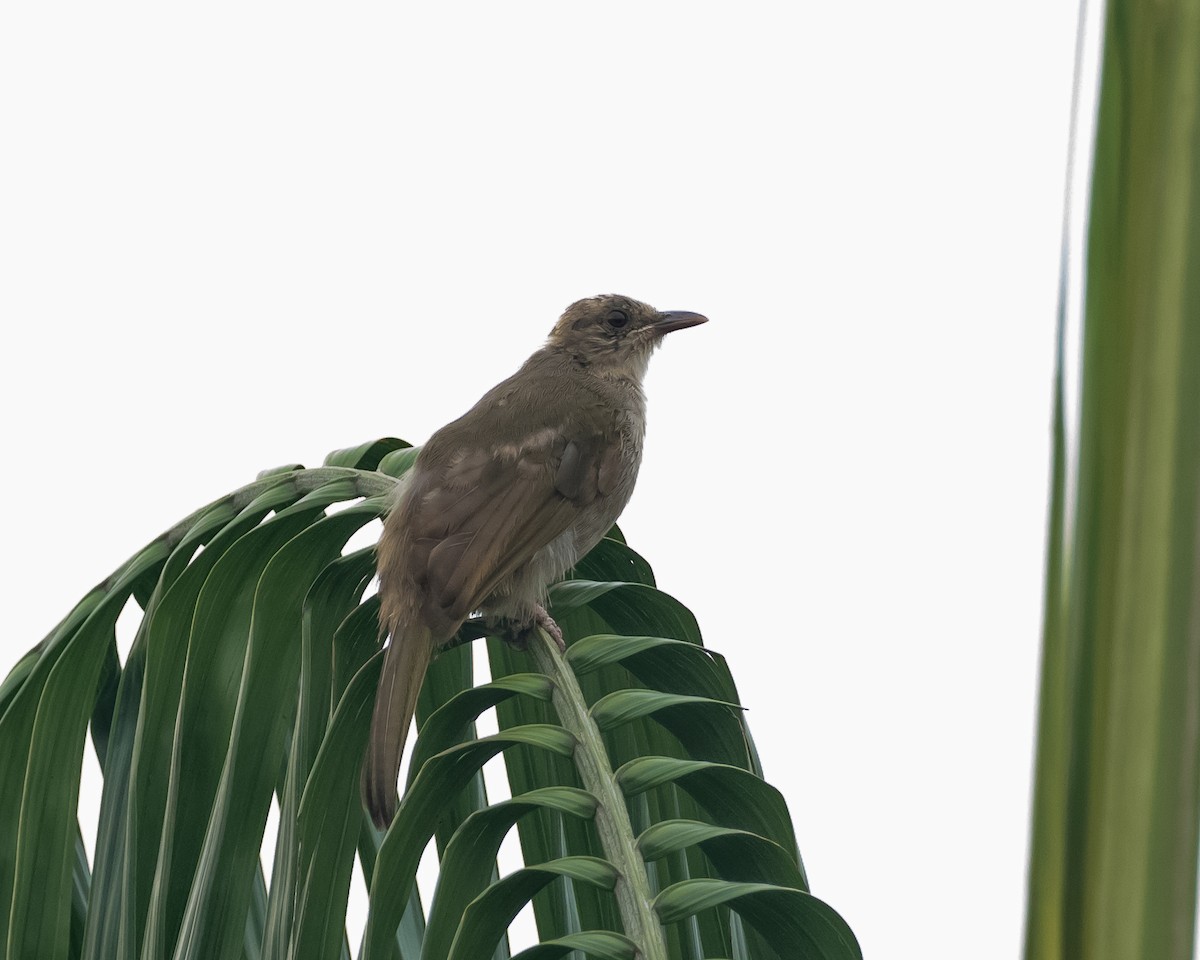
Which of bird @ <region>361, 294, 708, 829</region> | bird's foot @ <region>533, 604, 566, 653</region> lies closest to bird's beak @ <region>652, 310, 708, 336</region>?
bird @ <region>361, 294, 708, 829</region>

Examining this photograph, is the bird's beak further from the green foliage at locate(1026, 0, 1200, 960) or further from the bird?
the green foliage at locate(1026, 0, 1200, 960)

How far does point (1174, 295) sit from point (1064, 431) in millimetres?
119

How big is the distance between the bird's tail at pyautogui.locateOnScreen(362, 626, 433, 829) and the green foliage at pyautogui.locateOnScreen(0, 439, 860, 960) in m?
0.05

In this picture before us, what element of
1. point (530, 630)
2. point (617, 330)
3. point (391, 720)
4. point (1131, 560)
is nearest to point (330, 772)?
point (391, 720)

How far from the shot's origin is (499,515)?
9.14 feet

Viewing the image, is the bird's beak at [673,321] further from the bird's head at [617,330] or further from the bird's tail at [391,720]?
the bird's tail at [391,720]

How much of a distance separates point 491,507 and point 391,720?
808 millimetres

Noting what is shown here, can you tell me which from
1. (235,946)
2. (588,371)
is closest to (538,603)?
(235,946)

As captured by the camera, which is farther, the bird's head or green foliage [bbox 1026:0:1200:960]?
the bird's head

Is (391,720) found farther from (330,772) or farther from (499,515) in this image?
(499,515)

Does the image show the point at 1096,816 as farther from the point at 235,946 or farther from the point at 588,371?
the point at 588,371

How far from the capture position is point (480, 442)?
9.70 ft

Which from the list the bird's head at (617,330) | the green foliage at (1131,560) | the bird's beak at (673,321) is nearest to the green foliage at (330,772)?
the green foliage at (1131,560)

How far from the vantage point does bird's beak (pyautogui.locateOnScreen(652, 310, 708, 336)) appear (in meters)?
3.89
